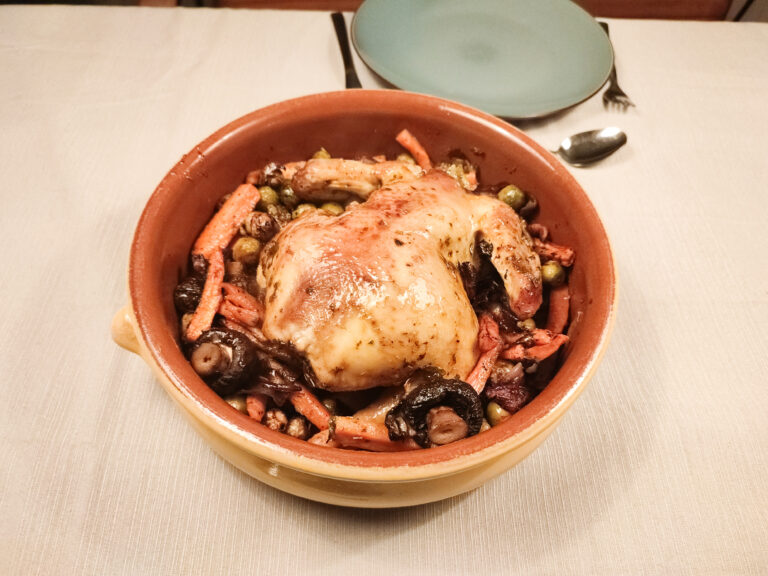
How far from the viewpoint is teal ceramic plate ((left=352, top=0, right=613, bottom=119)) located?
8.75ft

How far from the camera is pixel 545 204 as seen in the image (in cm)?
193

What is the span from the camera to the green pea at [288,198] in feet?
6.57

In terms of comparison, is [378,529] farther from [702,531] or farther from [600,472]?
[702,531]

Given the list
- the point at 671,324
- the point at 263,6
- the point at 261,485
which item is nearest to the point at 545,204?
the point at 671,324

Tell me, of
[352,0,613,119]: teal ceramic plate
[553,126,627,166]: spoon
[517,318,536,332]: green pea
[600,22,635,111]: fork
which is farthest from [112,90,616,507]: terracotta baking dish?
[600,22,635,111]: fork

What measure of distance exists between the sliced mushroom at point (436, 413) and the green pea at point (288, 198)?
3.14 ft

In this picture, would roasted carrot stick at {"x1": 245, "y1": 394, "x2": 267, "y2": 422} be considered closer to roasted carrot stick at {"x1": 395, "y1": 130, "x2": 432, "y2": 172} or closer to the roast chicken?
the roast chicken

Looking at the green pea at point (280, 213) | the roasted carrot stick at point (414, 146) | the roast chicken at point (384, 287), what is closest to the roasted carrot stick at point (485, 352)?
the roast chicken at point (384, 287)

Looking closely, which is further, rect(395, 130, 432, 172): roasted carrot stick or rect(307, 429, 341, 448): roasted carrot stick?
rect(395, 130, 432, 172): roasted carrot stick

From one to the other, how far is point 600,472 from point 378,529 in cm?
74

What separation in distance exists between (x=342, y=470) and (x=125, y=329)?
0.68m

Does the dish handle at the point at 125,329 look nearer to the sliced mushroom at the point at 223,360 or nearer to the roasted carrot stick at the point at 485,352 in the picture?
the sliced mushroom at the point at 223,360

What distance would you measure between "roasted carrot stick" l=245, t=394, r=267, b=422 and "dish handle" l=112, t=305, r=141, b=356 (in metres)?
0.32

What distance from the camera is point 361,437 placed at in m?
1.41
